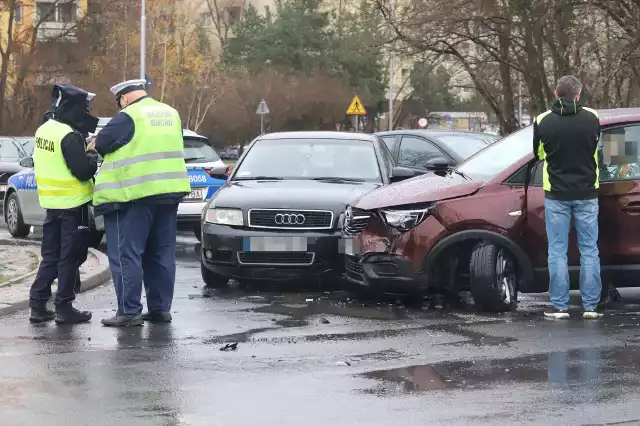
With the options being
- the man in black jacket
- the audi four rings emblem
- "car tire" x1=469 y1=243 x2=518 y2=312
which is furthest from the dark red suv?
the audi four rings emblem

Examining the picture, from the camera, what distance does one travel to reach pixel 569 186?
8984 millimetres

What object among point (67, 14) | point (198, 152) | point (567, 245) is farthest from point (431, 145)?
point (67, 14)

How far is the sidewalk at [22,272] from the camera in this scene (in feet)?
32.3

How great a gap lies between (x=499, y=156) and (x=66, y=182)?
3587mm

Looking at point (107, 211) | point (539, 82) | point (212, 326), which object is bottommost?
point (212, 326)

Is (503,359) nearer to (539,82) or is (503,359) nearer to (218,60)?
(539,82)

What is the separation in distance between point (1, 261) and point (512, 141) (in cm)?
620

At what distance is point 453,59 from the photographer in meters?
32.5

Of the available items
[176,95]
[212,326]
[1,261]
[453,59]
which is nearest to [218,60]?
[176,95]

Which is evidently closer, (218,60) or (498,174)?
(498,174)

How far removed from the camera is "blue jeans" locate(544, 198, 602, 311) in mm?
9062

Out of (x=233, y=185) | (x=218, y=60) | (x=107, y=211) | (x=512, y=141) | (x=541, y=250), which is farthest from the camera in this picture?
(x=218, y=60)

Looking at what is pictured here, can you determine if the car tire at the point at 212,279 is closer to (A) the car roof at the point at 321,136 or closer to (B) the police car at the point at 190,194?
(A) the car roof at the point at 321,136

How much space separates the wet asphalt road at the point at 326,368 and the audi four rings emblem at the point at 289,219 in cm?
124
